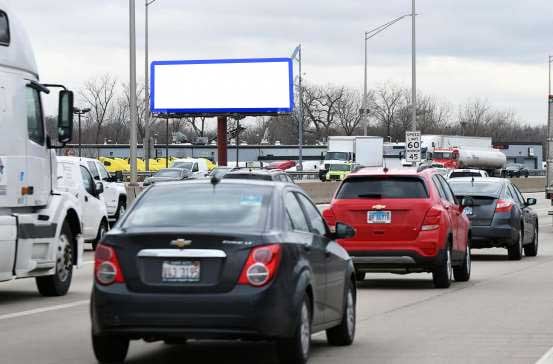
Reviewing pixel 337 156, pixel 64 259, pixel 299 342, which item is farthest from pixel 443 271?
pixel 337 156

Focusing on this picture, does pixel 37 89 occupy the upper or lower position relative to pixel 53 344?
upper

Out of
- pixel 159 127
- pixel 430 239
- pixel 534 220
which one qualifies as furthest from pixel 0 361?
pixel 159 127

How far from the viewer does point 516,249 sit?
2592 centimetres

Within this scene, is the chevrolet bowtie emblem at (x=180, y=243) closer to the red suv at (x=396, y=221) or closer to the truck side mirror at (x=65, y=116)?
the truck side mirror at (x=65, y=116)

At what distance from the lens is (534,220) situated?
1091 inches

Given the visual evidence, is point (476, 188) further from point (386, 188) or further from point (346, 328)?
point (346, 328)

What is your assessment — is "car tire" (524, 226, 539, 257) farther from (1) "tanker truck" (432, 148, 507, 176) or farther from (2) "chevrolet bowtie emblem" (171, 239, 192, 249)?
(1) "tanker truck" (432, 148, 507, 176)

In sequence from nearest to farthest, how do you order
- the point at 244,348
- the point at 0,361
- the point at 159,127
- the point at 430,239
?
the point at 0,361 → the point at 244,348 → the point at 430,239 → the point at 159,127

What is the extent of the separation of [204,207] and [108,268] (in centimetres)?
92

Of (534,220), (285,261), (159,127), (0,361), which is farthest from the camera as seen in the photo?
(159,127)

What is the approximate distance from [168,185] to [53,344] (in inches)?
89.1

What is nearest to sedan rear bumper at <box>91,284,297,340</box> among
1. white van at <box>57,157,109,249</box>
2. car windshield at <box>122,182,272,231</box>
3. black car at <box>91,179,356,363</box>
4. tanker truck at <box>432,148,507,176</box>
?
black car at <box>91,179,356,363</box>

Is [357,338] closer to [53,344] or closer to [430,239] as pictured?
[53,344]

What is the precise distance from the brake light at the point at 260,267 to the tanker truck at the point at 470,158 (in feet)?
271
